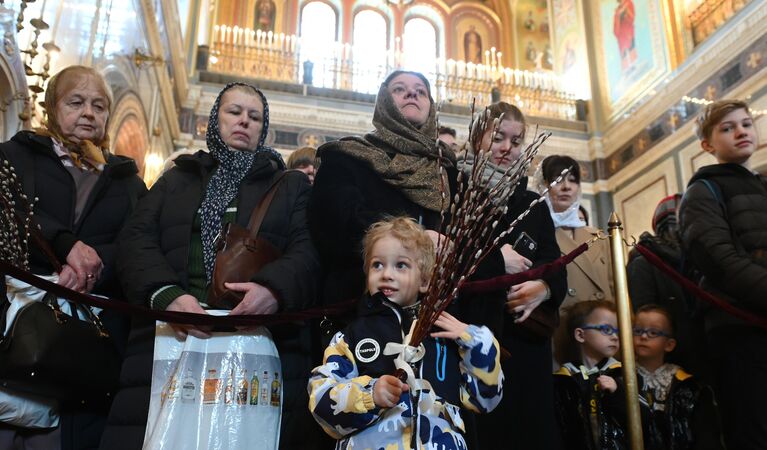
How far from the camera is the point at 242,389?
1670 millimetres

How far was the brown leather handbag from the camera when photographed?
1.75 metres

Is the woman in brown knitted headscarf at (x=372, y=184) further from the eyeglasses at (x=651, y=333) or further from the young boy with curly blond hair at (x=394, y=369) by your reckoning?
the eyeglasses at (x=651, y=333)

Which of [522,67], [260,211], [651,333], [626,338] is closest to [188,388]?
[260,211]

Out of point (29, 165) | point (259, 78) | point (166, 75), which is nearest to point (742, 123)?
point (29, 165)

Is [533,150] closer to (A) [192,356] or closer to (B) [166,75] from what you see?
(A) [192,356]

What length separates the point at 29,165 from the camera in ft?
6.51

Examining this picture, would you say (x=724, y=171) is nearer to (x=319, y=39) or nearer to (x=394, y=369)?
(x=394, y=369)

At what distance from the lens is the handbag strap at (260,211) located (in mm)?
1916

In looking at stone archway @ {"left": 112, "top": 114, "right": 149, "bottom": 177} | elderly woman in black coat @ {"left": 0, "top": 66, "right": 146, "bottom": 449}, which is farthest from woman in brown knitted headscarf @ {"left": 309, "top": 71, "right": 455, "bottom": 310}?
stone archway @ {"left": 112, "top": 114, "right": 149, "bottom": 177}

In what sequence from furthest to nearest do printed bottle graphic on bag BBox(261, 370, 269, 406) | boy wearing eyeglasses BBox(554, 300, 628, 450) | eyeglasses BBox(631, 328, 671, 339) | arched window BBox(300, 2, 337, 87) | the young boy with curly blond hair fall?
arched window BBox(300, 2, 337, 87)
eyeglasses BBox(631, 328, 671, 339)
boy wearing eyeglasses BBox(554, 300, 628, 450)
printed bottle graphic on bag BBox(261, 370, 269, 406)
the young boy with curly blond hair

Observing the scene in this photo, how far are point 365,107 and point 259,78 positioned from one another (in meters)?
1.64

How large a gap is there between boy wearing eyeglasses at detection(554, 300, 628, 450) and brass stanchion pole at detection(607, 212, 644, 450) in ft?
0.45

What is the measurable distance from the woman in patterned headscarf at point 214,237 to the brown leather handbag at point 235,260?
0.10 feet

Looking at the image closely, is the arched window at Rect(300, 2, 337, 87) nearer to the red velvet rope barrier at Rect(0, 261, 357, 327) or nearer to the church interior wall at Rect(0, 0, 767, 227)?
the church interior wall at Rect(0, 0, 767, 227)
